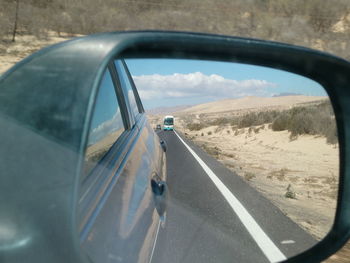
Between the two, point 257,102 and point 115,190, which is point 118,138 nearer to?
point 115,190

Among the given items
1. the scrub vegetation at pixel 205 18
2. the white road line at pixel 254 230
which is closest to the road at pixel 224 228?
the white road line at pixel 254 230

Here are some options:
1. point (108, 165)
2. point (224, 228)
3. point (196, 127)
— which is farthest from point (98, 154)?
point (196, 127)

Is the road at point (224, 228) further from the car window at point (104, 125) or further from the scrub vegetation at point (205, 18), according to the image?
the scrub vegetation at point (205, 18)

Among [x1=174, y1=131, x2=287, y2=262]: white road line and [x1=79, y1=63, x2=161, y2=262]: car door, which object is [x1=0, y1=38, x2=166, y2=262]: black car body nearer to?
[x1=79, y1=63, x2=161, y2=262]: car door

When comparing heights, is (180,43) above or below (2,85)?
above

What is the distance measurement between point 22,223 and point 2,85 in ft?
1.94

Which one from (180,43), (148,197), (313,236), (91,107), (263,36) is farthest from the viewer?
(263,36)

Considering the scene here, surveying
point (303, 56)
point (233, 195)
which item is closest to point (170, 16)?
point (233, 195)

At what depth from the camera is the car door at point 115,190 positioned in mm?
1851

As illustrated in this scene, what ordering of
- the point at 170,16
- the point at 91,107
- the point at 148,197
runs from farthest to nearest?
the point at 170,16
the point at 148,197
the point at 91,107

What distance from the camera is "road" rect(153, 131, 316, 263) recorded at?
5168 millimetres

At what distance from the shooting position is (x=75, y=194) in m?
1.51

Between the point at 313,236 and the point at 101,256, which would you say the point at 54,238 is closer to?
the point at 101,256

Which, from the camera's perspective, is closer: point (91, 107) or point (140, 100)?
point (91, 107)
